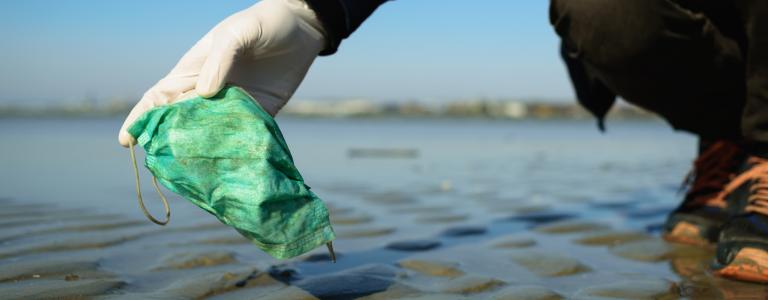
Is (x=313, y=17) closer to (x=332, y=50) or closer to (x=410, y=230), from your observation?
(x=332, y=50)

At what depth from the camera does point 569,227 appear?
271cm

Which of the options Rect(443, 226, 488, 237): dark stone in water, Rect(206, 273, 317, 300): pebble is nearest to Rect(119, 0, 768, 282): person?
Rect(206, 273, 317, 300): pebble

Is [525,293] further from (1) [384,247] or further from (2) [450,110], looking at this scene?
(2) [450,110]

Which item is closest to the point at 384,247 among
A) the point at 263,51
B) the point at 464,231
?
the point at 464,231

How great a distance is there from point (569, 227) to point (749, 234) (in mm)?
946

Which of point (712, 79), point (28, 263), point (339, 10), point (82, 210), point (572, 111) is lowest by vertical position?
point (572, 111)

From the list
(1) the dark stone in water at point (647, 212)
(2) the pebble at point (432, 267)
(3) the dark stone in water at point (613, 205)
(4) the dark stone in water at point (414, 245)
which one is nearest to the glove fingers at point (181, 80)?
(2) the pebble at point (432, 267)

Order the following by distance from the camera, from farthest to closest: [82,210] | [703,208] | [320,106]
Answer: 1. [320,106]
2. [82,210]
3. [703,208]

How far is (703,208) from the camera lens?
2.41 metres

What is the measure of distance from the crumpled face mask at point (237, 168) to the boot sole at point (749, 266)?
1.09 m

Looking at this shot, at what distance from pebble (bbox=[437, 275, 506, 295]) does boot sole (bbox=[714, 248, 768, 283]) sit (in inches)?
23.8

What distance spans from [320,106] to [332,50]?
82.5ft

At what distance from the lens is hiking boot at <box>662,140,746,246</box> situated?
2.30 meters

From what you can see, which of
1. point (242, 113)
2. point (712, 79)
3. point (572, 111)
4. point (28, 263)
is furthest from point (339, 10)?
point (572, 111)
